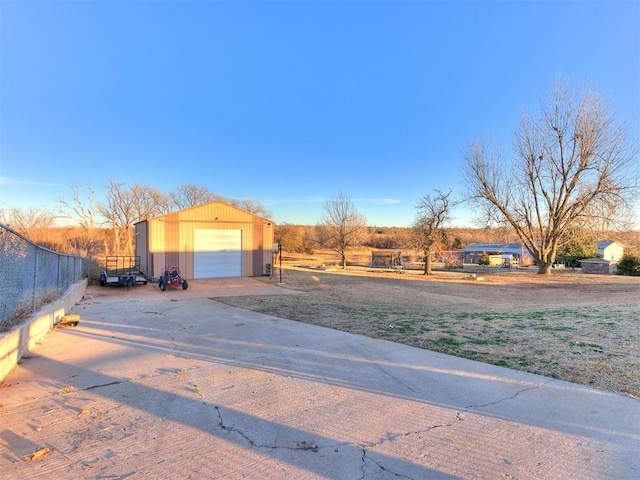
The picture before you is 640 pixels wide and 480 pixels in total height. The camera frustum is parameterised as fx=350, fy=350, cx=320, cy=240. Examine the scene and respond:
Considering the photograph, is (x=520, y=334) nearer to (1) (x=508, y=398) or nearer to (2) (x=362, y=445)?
(1) (x=508, y=398)

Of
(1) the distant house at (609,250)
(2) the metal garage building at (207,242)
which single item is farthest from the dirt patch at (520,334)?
(1) the distant house at (609,250)

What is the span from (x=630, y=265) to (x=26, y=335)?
121ft

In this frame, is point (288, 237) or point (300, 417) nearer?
point (300, 417)

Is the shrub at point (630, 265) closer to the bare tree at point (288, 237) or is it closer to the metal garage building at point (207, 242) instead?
the metal garage building at point (207, 242)

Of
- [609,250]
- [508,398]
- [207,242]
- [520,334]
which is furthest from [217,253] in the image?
[609,250]

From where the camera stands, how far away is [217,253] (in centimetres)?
1878

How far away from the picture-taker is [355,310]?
9.59m

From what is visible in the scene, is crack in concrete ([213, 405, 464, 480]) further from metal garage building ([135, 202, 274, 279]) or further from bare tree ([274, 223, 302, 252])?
bare tree ([274, 223, 302, 252])

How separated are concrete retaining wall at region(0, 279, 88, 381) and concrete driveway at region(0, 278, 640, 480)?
7.2 inches

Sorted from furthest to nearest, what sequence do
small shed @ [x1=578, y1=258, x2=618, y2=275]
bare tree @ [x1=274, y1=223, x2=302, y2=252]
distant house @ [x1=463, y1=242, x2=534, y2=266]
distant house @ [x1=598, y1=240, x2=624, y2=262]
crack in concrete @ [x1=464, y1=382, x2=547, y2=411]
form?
bare tree @ [x1=274, y1=223, x2=302, y2=252], distant house @ [x1=463, y1=242, x2=534, y2=266], distant house @ [x1=598, y1=240, x2=624, y2=262], small shed @ [x1=578, y1=258, x2=618, y2=275], crack in concrete @ [x1=464, y1=382, x2=547, y2=411]

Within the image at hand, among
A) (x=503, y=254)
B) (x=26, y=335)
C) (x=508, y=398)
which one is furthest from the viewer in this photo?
(x=503, y=254)

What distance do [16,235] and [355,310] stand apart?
7.30 metres

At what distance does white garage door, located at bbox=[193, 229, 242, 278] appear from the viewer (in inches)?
721

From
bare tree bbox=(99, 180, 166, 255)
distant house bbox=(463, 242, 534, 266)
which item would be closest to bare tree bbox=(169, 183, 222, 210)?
bare tree bbox=(99, 180, 166, 255)
